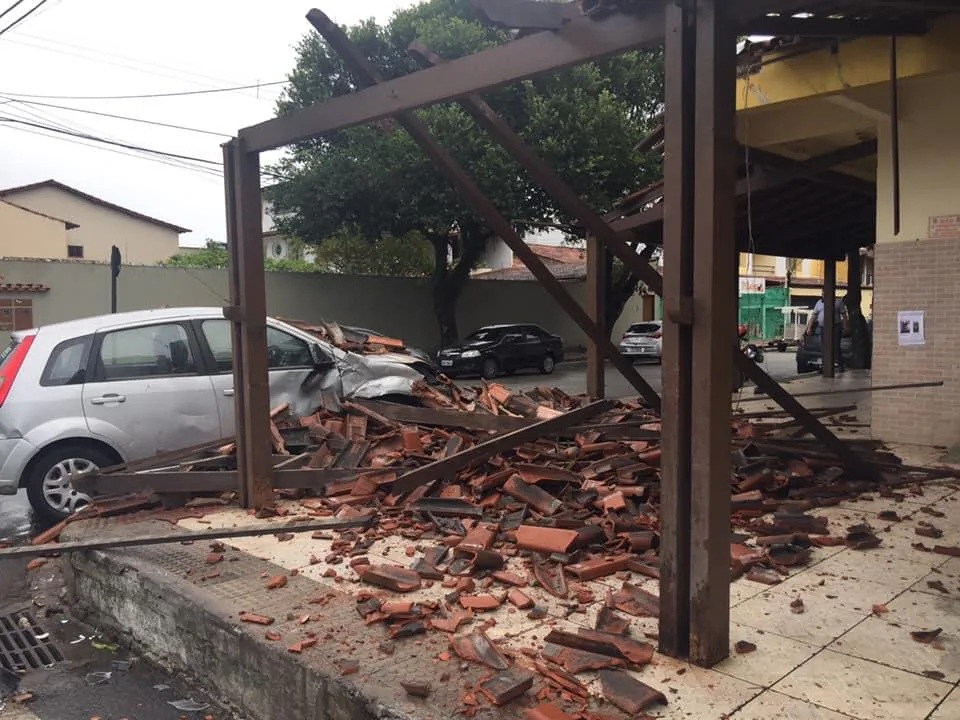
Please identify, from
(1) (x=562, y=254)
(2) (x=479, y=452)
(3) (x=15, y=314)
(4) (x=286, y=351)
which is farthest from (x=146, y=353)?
(1) (x=562, y=254)

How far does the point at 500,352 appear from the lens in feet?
78.2

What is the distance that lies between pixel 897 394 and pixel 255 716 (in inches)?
305

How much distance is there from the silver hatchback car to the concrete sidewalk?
1.83 meters

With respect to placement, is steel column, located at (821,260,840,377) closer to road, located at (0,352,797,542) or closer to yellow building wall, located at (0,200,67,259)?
road, located at (0,352,797,542)

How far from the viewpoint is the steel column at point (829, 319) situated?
54.6 feet

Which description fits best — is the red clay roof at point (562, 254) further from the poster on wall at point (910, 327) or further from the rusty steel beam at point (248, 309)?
the rusty steel beam at point (248, 309)

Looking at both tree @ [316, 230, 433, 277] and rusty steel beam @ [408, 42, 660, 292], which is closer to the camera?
rusty steel beam @ [408, 42, 660, 292]

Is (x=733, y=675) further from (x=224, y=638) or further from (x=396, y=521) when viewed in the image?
(x=396, y=521)

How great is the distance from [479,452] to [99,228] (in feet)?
141

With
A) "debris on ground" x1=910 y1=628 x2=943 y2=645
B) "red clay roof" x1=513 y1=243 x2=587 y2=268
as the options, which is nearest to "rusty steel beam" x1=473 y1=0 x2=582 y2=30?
"debris on ground" x1=910 y1=628 x2=943 y2=645

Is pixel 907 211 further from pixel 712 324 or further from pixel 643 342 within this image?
pixel 643 342

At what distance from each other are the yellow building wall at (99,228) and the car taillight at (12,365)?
35660mm

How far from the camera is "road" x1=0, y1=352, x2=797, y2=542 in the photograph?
7.10 meters

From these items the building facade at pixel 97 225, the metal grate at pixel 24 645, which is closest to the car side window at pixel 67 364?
the metal grate at pixel 24 645
